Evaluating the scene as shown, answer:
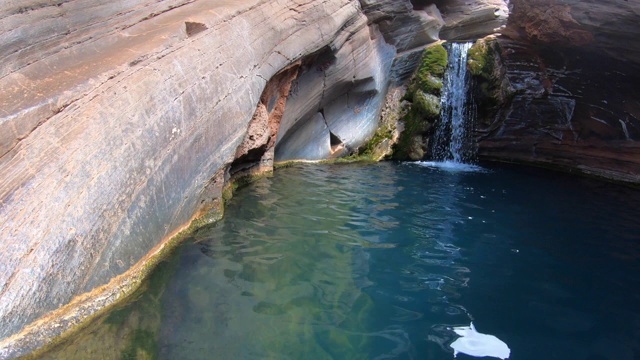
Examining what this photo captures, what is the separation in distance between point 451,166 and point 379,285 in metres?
7.78

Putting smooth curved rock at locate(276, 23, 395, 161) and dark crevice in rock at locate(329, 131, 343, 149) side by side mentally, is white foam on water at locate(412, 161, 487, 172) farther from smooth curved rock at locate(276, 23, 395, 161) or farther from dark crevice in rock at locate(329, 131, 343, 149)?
dark crevice in rock at locate(329, 131, 343, 149)

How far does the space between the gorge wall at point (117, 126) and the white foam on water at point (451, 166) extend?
13.5 feet

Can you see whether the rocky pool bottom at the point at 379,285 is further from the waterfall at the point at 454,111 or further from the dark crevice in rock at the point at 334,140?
the waterfall at the point at 454,111

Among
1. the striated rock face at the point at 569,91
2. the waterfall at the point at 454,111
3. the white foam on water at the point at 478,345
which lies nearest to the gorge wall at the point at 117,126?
the white foam on water at the point at 478,345

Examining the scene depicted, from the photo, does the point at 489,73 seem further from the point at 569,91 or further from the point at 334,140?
the point at 334,140

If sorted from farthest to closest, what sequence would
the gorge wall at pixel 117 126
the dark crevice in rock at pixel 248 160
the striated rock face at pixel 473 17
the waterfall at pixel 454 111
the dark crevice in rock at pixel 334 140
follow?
the striated rock face at pixel 473 17 < the waterfall at pixel 454 111 < the dark crevice in rock at pixel 334 140 < the dark crevice in rock at pixel 248 160 < the gorge wall at pixel 117 126

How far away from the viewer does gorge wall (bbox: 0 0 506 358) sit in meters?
3.55

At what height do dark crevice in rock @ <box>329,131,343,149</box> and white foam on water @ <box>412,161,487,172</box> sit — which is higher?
dark crevice in rock @ <box>329,131,343,149</box>

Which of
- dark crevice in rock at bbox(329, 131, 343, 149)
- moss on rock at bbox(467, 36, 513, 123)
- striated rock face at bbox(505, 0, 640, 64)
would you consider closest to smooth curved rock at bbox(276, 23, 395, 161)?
dark crevice in rock at bbox(329, 131, 343, 149)

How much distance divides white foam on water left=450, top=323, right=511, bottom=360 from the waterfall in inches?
360

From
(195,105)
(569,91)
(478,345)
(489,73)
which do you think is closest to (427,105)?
(489,73)

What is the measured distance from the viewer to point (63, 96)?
4.28 m

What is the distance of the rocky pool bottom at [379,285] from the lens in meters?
3.33

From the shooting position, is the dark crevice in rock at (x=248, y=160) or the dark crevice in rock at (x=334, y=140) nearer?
the dark crevice in rock at (x=248, y=160)
